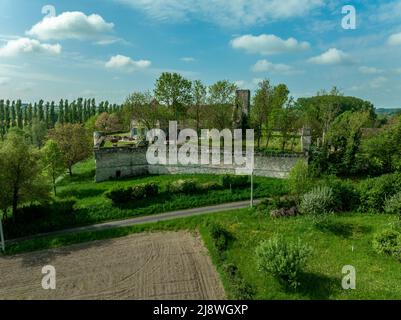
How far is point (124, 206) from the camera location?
29.8 m

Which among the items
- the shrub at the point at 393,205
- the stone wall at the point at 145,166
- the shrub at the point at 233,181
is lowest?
the shrub at the point at 393,205

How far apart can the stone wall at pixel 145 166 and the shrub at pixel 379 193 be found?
855 centimetres

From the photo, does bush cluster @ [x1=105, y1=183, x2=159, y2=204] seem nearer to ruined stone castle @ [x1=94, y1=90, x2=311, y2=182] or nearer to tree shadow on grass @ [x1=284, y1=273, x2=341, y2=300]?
ruined stone castle @ [x1=94, y1=90, x2=311, y2=182]

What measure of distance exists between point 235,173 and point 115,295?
22981 millimetres

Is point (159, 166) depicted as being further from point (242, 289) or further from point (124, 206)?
point (242, 289)

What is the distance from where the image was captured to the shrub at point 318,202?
26.3m

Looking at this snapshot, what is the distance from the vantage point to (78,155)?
142 ft

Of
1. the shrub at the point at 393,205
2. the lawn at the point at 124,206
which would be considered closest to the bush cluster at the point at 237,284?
the lawn at the point at 124,206

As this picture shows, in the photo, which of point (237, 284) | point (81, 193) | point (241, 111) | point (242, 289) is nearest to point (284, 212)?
point (237, 284)

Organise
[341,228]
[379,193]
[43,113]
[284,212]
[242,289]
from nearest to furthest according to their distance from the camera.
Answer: [242,289], [341,228], [284,212], [379,193], [43,113]

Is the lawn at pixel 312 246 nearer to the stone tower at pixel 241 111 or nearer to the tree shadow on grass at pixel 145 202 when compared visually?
the tree shadow on grass at pixel 145 202

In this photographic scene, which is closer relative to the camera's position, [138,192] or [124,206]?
[124,206]

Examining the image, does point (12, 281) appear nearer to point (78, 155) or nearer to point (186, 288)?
point (186, 288)

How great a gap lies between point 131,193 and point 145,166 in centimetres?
1058
